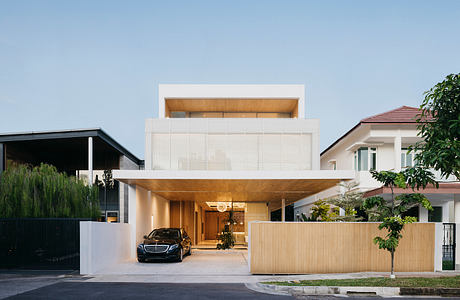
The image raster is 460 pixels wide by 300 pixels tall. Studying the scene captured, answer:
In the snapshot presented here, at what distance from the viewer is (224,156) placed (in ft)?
77.3

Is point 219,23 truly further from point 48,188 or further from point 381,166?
point 48,188

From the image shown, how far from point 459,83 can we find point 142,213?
14701mm

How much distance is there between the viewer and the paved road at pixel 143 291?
33.3 feet

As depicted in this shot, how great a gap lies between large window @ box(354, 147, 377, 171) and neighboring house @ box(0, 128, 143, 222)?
1401 centimetres

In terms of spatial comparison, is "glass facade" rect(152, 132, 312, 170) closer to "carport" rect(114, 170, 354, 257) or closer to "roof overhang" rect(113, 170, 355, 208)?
"carport" rect(114, 170, 354, 257)

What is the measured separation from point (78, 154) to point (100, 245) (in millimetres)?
12206

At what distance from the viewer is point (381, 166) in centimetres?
2497

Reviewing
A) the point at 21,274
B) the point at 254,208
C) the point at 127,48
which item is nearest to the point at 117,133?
the point at 127,48

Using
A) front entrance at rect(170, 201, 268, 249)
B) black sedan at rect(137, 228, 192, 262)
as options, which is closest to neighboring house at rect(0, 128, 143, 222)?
front entrance at rect(170, 201, 268, 249)

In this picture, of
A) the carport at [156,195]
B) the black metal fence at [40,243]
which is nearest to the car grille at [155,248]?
the carport at [156,195]

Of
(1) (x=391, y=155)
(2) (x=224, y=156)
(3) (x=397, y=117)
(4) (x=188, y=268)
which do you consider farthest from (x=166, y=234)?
(3) (x=397, y=117)

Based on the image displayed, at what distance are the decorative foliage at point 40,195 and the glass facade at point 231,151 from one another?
734 centimetres

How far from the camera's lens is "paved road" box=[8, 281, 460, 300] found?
33.3 ft

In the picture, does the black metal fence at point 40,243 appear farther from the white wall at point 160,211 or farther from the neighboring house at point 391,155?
the neighboring house at point 391,155
